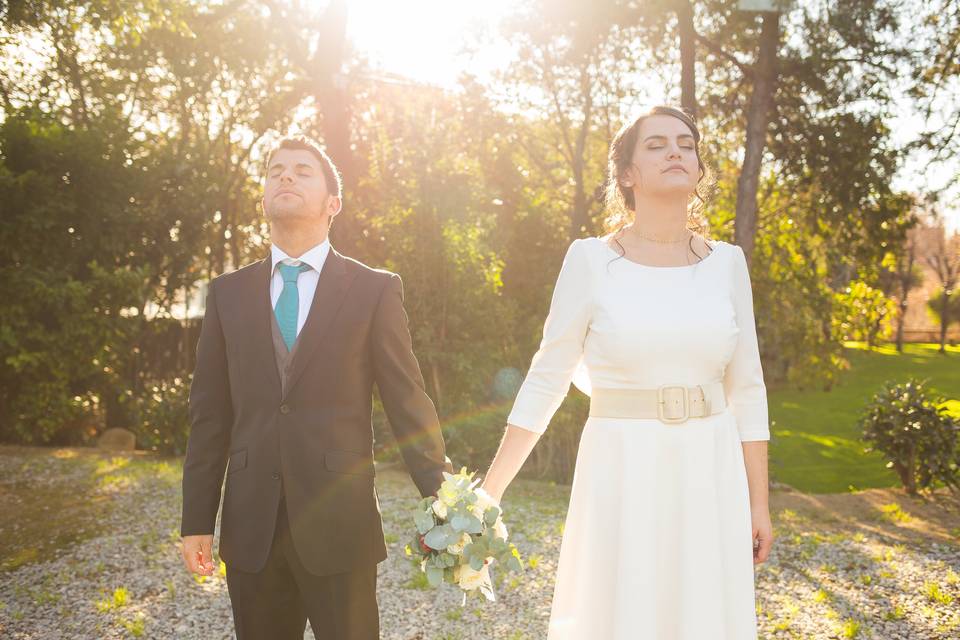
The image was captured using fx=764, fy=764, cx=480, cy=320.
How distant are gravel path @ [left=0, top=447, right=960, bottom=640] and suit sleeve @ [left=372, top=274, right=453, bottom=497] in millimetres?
2745

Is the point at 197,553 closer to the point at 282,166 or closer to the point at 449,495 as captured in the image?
the point at 449,495

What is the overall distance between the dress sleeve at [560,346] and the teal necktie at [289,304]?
0.82 metres

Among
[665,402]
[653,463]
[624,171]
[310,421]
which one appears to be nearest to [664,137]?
[624,171]

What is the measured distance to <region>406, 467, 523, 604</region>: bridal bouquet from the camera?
7.64 ft

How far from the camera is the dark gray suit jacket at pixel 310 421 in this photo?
2.55 meters

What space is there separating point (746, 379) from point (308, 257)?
5.24ft

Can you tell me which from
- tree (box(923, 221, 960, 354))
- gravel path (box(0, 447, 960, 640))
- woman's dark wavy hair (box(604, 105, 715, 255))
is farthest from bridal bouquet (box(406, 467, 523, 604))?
tree (box(923, 221, 960, 354))

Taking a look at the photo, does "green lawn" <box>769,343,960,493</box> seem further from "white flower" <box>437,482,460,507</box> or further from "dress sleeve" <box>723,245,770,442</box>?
"white flower" <box>437,482,460,507</box>

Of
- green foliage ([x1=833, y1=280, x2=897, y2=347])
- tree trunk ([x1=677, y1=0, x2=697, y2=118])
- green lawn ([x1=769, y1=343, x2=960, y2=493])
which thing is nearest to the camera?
tree trunk ([x1=677, y1=0, x2=697, y2=118])

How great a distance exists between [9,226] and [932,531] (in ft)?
41.4

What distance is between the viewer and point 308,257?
276 cm

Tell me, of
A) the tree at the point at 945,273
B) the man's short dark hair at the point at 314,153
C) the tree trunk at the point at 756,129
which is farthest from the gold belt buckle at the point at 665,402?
the tree at the point at 945,273

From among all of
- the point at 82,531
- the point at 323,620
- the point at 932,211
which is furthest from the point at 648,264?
the point at 932,211

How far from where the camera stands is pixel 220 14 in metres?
13.6
